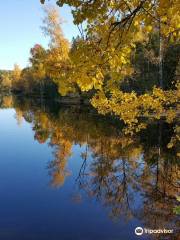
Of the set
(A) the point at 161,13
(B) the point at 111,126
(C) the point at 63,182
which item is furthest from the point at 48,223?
(B) the point at 111,126

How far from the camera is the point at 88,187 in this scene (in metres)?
15.2

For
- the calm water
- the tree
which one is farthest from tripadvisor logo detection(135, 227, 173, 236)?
the tree

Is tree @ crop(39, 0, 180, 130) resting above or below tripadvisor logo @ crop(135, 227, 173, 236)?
above

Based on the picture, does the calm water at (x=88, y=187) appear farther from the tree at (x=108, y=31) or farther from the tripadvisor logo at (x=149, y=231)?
the tree at (x=108, y=31)

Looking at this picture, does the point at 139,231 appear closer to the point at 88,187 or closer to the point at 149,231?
the point at 149,231

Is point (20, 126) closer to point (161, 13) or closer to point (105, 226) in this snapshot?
point (105, 226)

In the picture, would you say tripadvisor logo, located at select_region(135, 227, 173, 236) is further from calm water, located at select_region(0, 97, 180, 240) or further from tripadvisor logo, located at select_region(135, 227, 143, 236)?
calm water, located at select_region(0, 97, 180, 240)

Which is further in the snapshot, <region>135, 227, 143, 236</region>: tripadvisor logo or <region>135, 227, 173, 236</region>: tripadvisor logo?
<region>135, 227, 143, 236</region>: tripadvisor logo

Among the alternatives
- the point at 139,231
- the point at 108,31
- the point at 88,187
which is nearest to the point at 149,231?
the point at 139,231

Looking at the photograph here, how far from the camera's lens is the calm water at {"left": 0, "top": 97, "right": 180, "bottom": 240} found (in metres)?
11.3

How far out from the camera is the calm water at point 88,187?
444 inches

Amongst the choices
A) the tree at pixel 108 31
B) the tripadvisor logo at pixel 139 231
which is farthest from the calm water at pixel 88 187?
the tree at pixel 108 31

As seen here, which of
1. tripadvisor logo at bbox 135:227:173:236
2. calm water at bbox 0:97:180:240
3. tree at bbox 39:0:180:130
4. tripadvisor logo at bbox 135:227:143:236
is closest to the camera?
tree at bbox 39:0:180:130

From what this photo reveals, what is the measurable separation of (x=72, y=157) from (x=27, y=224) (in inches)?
363
